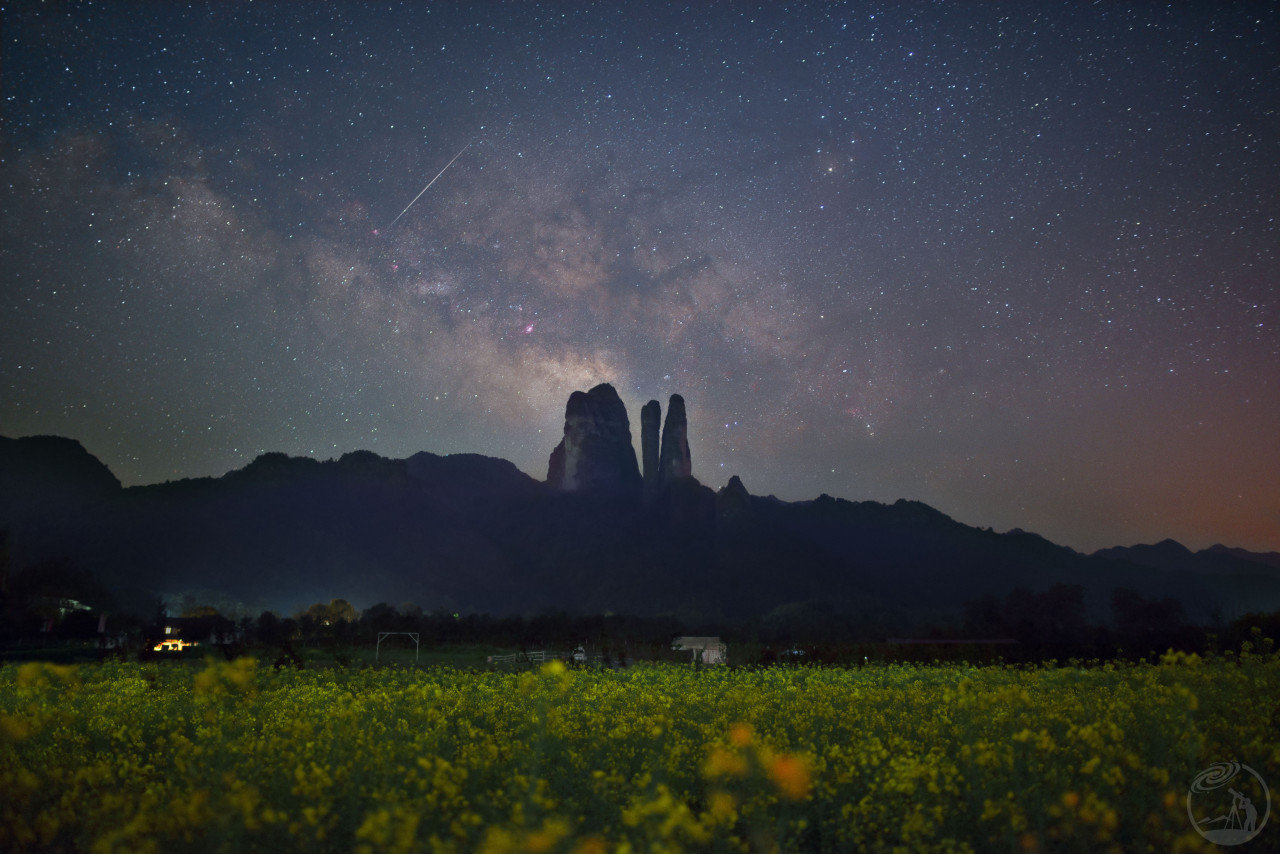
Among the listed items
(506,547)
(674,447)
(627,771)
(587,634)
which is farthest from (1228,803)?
(674,447)

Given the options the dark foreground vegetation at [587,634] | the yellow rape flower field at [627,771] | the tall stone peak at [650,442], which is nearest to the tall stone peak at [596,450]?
the tall stone peak at [650,442]

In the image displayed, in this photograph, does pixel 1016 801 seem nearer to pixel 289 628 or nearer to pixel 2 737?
pixel 2 737

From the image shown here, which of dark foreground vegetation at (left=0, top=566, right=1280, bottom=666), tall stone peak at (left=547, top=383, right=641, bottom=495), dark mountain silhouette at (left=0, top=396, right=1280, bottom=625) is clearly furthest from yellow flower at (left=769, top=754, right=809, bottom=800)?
tall stone peak at (left=547, top=383, right=641, bottom=495)

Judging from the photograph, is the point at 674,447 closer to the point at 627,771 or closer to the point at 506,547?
the point at 506,547

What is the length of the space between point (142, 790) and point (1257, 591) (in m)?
152

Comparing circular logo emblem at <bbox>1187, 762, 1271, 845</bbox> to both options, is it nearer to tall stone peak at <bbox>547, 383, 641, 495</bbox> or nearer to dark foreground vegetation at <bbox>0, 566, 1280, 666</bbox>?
dark foreground vegetation at <bbox>0, 566, 1280, 666</bbox>

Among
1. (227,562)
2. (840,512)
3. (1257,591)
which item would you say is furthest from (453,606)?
(1257,591)

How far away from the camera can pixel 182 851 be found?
4.99 meters

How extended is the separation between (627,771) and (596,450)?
138945 mm

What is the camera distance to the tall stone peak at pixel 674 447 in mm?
142375

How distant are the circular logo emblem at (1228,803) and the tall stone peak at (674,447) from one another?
Answer: 13500 centimetres

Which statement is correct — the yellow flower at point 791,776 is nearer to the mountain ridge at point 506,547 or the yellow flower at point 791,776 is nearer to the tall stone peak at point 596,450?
the mountain ridge at point 506,547

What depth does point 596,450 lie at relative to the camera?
145125 millimetres

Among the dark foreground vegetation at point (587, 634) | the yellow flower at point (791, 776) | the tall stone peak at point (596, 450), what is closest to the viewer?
the yellow flower at point (791, 776)
